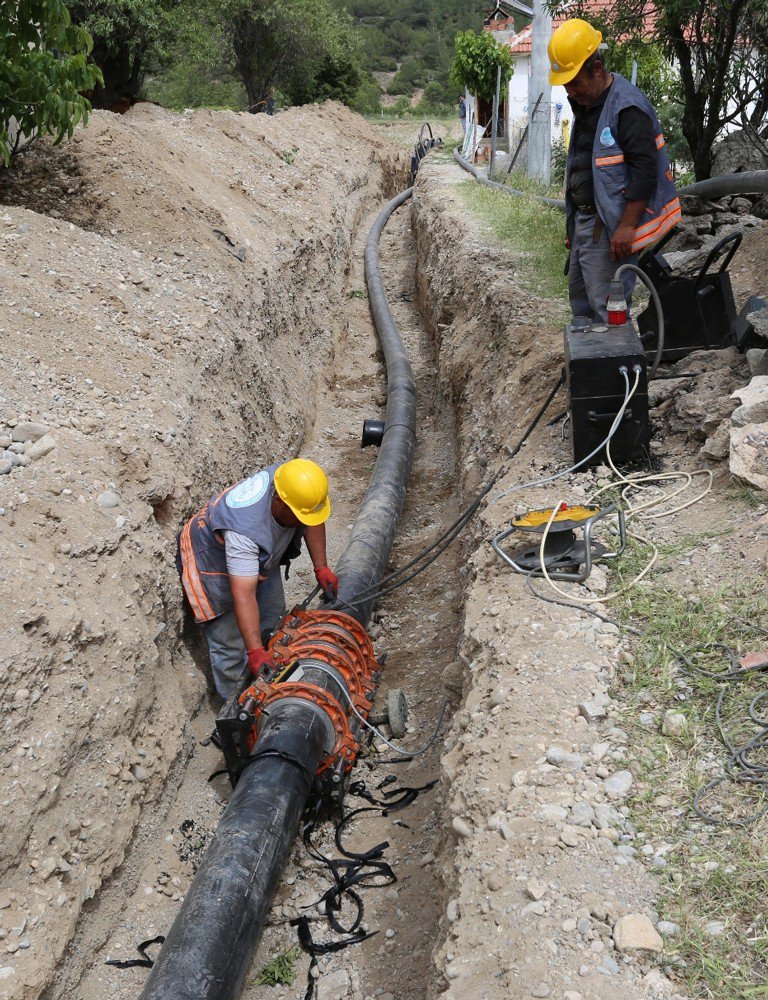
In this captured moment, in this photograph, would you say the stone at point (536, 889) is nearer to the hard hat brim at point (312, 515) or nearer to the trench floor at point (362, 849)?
the trench floor at point (362, 849)

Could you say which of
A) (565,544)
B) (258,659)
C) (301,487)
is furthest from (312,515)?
(565,544)

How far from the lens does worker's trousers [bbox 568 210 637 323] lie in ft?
16.9

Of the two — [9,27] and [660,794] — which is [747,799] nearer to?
[660,794]

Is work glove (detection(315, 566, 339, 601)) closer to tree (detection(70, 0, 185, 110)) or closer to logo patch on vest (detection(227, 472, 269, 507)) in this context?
logo patch on vest (detection(227, 472, 269, 507))

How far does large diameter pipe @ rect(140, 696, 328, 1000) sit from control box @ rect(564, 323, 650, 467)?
2.08m

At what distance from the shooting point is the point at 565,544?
13.6 ft

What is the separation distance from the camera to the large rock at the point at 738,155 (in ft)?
27.0

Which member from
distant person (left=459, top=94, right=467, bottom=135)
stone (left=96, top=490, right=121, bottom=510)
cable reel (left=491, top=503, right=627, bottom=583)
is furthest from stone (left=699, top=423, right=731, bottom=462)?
distant person (left=459, top=94, right=467, bottom=135)

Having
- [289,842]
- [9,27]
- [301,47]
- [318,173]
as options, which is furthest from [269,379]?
[301,47]

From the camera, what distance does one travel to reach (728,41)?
7.31m

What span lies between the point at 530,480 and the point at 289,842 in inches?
95.6

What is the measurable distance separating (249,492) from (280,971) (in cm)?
238

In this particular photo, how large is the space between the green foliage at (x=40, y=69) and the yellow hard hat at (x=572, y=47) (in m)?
3.25

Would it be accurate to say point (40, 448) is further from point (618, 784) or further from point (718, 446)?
point (718, 446)
